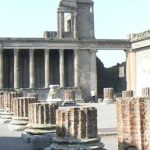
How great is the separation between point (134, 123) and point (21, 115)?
11.0 m

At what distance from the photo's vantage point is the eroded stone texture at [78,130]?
35.0 feet

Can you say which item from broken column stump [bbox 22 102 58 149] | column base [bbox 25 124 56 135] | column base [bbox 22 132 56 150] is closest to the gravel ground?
column base [bbox 22 132 56 150]

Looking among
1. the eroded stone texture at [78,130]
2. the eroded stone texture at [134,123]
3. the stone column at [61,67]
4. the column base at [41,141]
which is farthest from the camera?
the stone column at [61,67]

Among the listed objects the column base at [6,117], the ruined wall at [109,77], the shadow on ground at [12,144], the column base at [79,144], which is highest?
the ruined wall at [109,77]

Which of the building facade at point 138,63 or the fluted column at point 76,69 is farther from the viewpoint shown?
the building facade at point 138,63

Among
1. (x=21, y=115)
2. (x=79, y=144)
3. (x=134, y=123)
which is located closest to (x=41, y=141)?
(x=79, y=144)

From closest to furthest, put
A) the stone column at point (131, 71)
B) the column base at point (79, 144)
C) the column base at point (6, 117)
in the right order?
the column base at point (79, 144) → the column base at point (6, 117) → the stone column at point (131, 71)

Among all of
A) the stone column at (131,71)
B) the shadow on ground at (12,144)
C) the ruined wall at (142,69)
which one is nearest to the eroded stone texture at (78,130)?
the shadow on ground at (12,144)

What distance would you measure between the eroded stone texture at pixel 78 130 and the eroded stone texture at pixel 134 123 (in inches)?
68.0

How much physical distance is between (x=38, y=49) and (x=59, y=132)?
103 ft

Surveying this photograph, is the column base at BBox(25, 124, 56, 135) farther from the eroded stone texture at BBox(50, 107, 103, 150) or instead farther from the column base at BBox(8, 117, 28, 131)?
the eroded stone texture at BBox(50, 107, 103, 150)

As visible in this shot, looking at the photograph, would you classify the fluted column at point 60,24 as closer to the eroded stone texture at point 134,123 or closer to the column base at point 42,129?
the column base at point 42,129

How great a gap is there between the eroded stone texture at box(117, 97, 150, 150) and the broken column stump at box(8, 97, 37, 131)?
10111 millimetres

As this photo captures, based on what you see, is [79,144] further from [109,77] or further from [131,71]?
[109,77]
